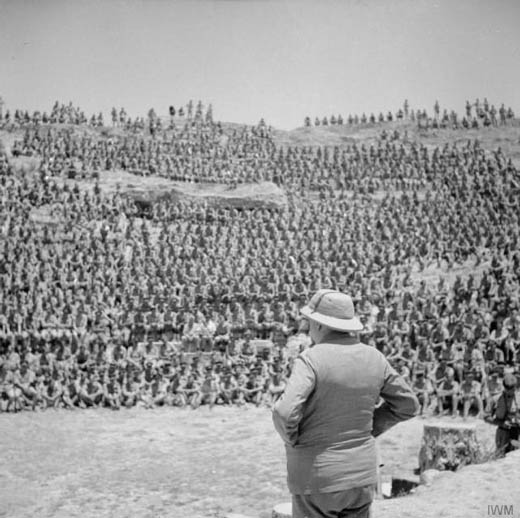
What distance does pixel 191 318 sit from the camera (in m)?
18.5

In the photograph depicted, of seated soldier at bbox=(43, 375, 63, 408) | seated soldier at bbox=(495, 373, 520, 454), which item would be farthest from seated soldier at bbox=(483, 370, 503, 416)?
seated soldier at bbox=(43, 375, 63, 408)

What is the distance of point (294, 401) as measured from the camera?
2.76 metres

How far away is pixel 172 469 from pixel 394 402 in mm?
7920

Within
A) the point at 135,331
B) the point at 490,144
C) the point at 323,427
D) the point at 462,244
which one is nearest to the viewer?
the point at 323,427

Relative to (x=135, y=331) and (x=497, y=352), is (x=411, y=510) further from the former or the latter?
(x=135, y=331)

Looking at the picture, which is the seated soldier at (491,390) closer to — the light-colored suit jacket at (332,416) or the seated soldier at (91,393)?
the seated soldier at (91,393)

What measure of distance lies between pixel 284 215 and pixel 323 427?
82.3 feet

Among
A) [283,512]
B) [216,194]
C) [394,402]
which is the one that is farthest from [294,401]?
[216,194]

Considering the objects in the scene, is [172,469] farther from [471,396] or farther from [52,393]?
[52,393]

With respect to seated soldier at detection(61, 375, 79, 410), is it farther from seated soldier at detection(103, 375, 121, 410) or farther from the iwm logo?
the iwm logo

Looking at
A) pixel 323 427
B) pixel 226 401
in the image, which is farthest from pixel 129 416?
pixel 323 427

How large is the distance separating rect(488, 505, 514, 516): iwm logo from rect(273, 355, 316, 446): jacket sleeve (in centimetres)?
332

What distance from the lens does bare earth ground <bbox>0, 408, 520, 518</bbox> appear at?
249 inches

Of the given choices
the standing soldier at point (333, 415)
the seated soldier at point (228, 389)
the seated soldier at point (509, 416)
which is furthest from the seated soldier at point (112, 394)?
the standing soldier at point (333, 415)
